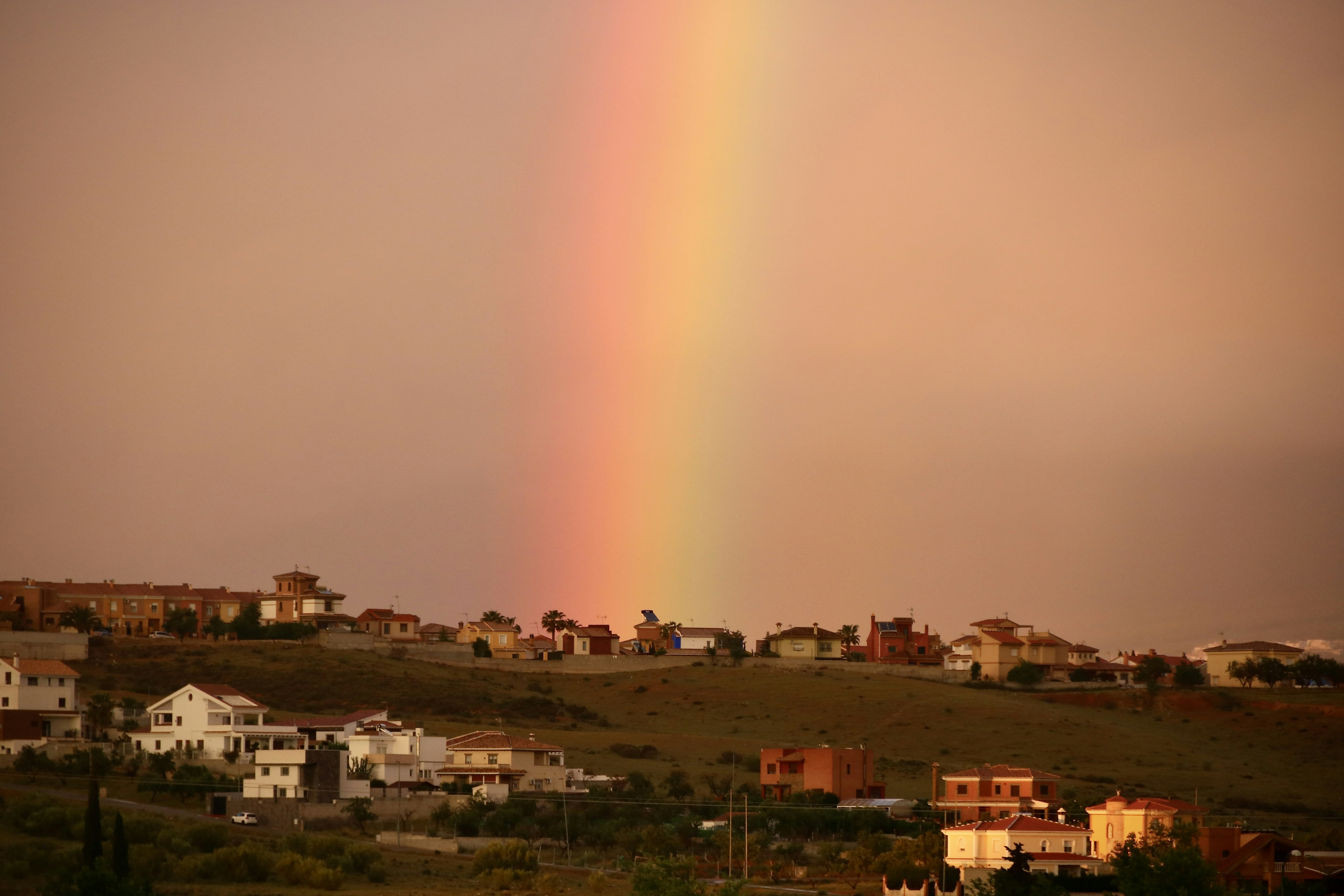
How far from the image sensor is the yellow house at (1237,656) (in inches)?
4609

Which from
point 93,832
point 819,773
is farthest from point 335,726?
point 93,832

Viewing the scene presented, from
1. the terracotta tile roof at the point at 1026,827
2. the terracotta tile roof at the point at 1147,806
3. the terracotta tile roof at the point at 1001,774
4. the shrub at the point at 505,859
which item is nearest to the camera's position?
the shrub at the point at 505,859

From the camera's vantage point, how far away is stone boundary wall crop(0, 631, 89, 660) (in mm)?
90562

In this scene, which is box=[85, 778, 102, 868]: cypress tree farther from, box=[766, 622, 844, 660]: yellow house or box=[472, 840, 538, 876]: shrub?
box=[766, 622, 844, 660]: yellow house

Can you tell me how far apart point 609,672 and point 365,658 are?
58.9 ft

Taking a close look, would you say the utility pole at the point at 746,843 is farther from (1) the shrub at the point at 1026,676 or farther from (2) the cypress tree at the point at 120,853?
(1) the shrub at the point at 1026,676

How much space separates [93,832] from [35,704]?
30073 millimetres

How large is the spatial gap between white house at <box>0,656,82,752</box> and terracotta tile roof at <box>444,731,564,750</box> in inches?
674

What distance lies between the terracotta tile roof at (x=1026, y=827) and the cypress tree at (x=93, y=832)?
28465 millimetres

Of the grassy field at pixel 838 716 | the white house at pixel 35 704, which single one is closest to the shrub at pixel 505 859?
the grassy field at pixel 838 716

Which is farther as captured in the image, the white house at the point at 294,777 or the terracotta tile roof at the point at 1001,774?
the terracotta tile roof at the point at 1001,774

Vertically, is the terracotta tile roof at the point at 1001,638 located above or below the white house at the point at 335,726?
above

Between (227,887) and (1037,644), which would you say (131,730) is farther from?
(1037,644)

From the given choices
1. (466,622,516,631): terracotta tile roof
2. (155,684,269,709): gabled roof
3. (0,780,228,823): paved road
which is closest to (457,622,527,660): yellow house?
(466,622,516,631): terracotta tile roof
